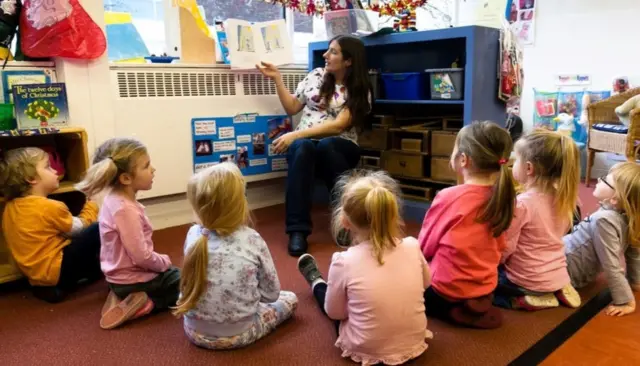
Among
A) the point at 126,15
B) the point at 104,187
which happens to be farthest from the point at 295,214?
the point at 126,15

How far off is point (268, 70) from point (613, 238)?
1926mm

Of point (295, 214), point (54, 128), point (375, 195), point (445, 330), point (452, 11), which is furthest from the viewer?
point (452, 11)

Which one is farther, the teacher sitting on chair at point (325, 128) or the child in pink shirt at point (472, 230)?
the teacher sitting on chair at point (325, 128)

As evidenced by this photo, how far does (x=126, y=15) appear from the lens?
288 cm

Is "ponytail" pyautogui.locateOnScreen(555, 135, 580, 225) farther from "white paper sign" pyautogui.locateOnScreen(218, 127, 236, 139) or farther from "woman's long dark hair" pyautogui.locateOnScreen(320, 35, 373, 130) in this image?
"white paper sign" pyautogui.locateOnScreen(218, 127, 236, 139)

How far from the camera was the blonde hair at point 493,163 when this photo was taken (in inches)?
61.3

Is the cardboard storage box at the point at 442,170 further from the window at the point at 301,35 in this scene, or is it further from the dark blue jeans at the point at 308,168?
the window at the point at 301,35

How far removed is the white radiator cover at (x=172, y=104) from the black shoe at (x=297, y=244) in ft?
2.53

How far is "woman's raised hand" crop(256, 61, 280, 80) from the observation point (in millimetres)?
2953

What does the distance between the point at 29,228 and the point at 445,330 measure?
1.45 m

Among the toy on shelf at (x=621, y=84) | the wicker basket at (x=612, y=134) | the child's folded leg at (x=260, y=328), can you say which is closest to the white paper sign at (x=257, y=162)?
the child's folded leg at (x=260, y=328)

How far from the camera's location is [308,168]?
98.5 inches

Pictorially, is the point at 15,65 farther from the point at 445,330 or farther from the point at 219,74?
the point at 445,330

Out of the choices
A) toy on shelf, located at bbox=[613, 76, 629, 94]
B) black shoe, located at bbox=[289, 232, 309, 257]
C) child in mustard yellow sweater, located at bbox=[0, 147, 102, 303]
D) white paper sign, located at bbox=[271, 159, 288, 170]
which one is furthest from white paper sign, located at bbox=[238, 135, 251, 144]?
toy on shelf, located at bbox=[613, 76, 629, 94]
